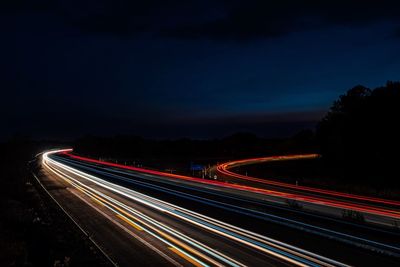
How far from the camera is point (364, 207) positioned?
21203mm

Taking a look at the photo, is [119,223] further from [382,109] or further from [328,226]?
[382,109]

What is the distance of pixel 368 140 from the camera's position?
4250 centimetres

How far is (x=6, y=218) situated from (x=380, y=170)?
36111mm

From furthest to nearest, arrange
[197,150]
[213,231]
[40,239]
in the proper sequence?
1. [197,150]
2. [213,231]
3. [40,239]

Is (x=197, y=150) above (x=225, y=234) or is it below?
above

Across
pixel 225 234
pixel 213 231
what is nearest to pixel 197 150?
pixel 213 231

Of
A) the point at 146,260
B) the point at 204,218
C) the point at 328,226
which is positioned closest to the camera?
the point at 146,260

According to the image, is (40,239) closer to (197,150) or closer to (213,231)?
(213,231)

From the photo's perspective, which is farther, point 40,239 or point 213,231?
point 213,231

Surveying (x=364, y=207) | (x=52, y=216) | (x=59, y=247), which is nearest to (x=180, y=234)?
(x=59, y=247)

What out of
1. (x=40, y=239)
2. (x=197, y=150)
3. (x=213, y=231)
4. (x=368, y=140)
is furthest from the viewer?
(x=197, y=150)

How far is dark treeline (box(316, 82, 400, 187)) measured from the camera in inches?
1576

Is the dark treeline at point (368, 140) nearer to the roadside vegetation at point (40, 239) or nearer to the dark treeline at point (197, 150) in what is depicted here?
the roadside vegetation at point (40, 239)

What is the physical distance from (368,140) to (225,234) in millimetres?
33364
